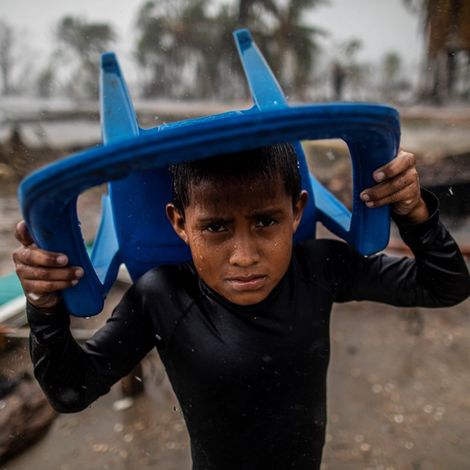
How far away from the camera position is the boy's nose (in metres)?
0.89

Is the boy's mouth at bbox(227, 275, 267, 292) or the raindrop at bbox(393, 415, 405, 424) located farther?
the raindrop at bbox(393, 415, 405, 424)

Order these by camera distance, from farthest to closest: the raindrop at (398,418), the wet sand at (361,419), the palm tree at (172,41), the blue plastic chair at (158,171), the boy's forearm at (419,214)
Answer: the palm tree at (172,41), the raindrop at (398,418), the wet sand at (361,419), the boy's forearm at (419,214), the blue plastic chair at (158,171)

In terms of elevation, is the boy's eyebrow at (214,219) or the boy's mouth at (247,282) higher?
the boy's eyebrow at (214,219)

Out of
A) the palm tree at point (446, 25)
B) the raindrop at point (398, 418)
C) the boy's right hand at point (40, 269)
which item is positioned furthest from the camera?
the palm tree at point (446, 25)

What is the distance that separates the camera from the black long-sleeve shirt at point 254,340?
1014 millimetres

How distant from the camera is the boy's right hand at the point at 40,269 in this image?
2.72 feet

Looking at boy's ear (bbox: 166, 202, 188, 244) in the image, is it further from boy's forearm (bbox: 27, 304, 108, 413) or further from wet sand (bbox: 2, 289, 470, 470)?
wet sand (bbox: 2, 289, 470, 470)

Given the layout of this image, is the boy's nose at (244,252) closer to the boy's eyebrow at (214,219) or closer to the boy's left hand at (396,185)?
the boy's eyebrow at (214,219)

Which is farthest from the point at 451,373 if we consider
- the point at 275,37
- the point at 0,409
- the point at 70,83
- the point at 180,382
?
the point at 275,37

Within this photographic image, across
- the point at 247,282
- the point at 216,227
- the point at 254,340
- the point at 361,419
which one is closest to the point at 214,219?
the point at 216,227

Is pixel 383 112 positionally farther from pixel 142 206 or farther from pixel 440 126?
pixel 440 126

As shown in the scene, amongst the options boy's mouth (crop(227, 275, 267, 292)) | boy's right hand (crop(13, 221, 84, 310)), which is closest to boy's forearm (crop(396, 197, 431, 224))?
boy's mouth (crop(227, 275, 267, 292))

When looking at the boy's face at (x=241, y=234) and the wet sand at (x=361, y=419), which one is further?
the wet sand at (x=361, y=419)

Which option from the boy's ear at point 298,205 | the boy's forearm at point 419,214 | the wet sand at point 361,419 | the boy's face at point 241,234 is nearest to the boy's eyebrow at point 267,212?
the boy's face at point 241,234
